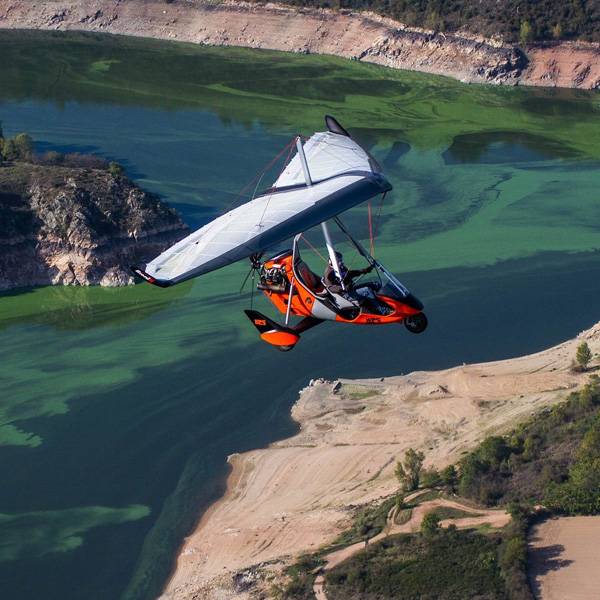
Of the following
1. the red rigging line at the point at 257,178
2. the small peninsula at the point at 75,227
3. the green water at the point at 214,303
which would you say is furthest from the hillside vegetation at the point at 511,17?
the small peninsula at the point at 75,227

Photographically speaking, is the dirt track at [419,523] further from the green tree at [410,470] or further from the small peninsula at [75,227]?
the small peninsula at [75,227]

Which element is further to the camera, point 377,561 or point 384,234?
point 384,234

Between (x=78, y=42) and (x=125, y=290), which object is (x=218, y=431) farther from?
(x=78, y=42)

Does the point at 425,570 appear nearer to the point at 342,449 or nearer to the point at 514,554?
the point at 514,554

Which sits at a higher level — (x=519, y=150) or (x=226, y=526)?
(x=519, y=150)

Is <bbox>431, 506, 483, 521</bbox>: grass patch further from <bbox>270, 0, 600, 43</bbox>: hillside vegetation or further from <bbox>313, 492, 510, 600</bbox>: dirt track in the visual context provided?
<bbox>270, 0, 600, 43</bbox>: hillside vegetation

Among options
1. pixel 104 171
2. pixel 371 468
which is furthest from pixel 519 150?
pixel 371 468

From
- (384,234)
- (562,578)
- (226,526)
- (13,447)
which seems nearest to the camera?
(562,578)
